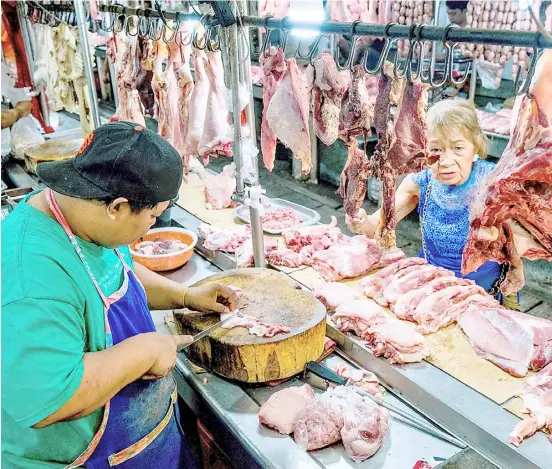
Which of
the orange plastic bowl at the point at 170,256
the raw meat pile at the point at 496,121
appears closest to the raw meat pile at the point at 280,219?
the orange plastic bowl at the point at 170,256

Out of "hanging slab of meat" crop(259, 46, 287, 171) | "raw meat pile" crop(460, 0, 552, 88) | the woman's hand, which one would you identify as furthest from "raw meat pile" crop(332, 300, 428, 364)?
"raw meat pile" crop(460, 0, 552, 88)

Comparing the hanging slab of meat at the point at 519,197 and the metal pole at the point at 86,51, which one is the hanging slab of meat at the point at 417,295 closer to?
the hanging slab of meat at the point at 519,197

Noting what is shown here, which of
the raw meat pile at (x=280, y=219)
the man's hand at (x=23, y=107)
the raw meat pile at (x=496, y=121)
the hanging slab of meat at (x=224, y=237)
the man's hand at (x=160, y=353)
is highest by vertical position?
the man's hand at (x=23, y=107)

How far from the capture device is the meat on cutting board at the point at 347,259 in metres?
3.27

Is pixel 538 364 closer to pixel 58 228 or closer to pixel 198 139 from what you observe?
pixel 58 228

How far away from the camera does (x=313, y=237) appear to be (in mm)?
3766

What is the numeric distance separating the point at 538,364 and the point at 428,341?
50 centimetres

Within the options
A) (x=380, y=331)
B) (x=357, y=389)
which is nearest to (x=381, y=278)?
(x=380, y=331)

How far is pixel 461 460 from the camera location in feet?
6.95

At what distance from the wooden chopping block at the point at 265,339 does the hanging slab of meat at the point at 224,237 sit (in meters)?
0.94

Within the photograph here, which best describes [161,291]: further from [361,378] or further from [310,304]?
[361,378]

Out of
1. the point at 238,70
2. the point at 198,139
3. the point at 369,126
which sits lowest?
the point at 198,139

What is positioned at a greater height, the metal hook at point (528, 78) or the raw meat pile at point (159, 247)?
the metal hook at point (528, 78)

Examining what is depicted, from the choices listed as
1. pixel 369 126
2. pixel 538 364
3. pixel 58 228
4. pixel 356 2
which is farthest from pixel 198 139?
pixel 356 2
